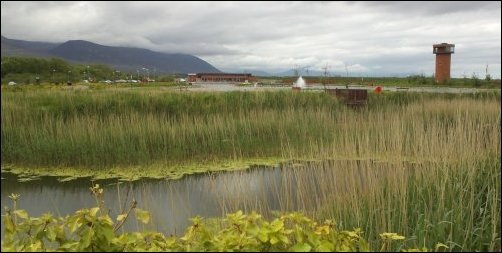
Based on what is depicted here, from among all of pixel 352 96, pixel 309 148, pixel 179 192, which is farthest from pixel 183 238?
pixel 352 96

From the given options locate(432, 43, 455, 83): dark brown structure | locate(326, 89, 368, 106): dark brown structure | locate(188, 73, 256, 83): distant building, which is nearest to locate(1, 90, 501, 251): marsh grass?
locate(326, 89, 368, 106): dark brown structure

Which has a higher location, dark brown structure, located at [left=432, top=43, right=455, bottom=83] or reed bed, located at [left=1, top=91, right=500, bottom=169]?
dark brown structure, located at [left=432, top=43, right=455, bottom=83]

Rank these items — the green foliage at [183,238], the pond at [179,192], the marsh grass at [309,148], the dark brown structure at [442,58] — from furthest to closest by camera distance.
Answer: the dark brown structure at [442,58] < the pond at [179,192] < the marsh grass at [309,148] < the green foliage at [183,238]

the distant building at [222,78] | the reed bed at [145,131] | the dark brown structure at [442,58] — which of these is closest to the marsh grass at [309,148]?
the reed bed at [145,131]

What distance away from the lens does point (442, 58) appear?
→ 1964 centimetres

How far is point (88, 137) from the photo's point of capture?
7.76 metres

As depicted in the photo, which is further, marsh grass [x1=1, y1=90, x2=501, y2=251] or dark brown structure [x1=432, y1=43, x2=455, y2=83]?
dark brown structure [x1=432, y1=43, x2=455, y2=83]

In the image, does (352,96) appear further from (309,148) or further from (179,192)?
(179,192)

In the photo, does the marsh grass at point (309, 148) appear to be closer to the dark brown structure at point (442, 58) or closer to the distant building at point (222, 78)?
the dark brown structure at point (442, 58)

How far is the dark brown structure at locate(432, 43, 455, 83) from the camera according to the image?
17.5m

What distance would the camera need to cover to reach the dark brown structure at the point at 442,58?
57.5ft

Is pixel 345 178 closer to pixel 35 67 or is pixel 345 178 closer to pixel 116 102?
pixel 35 67

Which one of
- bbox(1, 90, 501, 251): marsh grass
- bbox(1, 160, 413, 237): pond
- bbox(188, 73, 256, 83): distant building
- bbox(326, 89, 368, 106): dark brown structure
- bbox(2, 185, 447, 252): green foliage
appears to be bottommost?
bbox(1, 160, 413, 237): pond

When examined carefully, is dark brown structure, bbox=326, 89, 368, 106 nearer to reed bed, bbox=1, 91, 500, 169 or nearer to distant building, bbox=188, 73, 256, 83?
reed bed, bbox=1, 91, 500, 169
